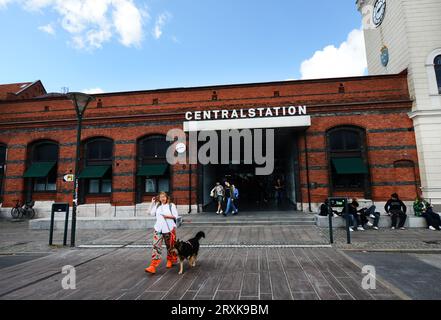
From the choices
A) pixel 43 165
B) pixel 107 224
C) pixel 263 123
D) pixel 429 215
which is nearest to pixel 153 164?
pixel 107 224

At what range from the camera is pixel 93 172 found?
14.5 m

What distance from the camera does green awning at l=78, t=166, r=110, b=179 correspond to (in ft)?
46.7

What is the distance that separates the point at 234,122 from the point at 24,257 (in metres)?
9.90

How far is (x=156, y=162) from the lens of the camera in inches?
573

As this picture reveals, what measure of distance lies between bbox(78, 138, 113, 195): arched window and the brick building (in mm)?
64

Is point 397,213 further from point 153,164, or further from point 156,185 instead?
point 153,164

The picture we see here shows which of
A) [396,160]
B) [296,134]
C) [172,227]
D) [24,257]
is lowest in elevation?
[24,257]

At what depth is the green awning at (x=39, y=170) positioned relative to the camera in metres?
14.7

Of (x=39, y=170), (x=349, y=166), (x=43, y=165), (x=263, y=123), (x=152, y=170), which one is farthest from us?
(x=43, y=165)

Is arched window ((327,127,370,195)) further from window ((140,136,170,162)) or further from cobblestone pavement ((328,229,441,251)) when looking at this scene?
window ((140,136,170,162))

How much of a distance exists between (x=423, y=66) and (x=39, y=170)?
77.3 feet
